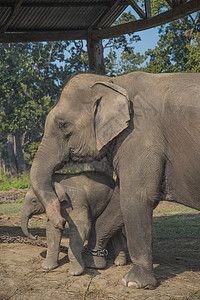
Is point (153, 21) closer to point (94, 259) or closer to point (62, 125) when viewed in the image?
point (62, 125)

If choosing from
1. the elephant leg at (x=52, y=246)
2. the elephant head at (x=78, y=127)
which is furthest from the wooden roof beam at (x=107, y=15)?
the elephant leg at (x=52, y=246)

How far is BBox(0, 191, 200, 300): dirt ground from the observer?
405cm

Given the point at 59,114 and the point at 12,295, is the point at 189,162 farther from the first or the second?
the point at 12,295

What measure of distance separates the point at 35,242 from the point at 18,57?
30.1m

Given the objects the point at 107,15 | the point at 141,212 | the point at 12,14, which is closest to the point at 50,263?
the point at 141,212

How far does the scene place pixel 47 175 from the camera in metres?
4.64

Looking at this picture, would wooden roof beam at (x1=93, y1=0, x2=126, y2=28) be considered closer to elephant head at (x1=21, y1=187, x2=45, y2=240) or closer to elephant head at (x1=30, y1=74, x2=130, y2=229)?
elephant head at (x1=30, y1=74, x2=130, y2=229)

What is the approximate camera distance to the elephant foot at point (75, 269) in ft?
15.0

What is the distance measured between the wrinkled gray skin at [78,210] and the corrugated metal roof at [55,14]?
11.8 ft

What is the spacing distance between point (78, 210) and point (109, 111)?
119cm

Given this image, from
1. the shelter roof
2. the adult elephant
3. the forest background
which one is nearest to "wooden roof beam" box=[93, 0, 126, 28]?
the shelter roof

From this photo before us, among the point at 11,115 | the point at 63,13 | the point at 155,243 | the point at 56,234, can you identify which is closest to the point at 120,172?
the point at 56,234

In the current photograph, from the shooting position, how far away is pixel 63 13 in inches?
308

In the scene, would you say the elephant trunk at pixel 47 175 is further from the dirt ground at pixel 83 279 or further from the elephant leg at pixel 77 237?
the dirt ground at pixel 83 279
